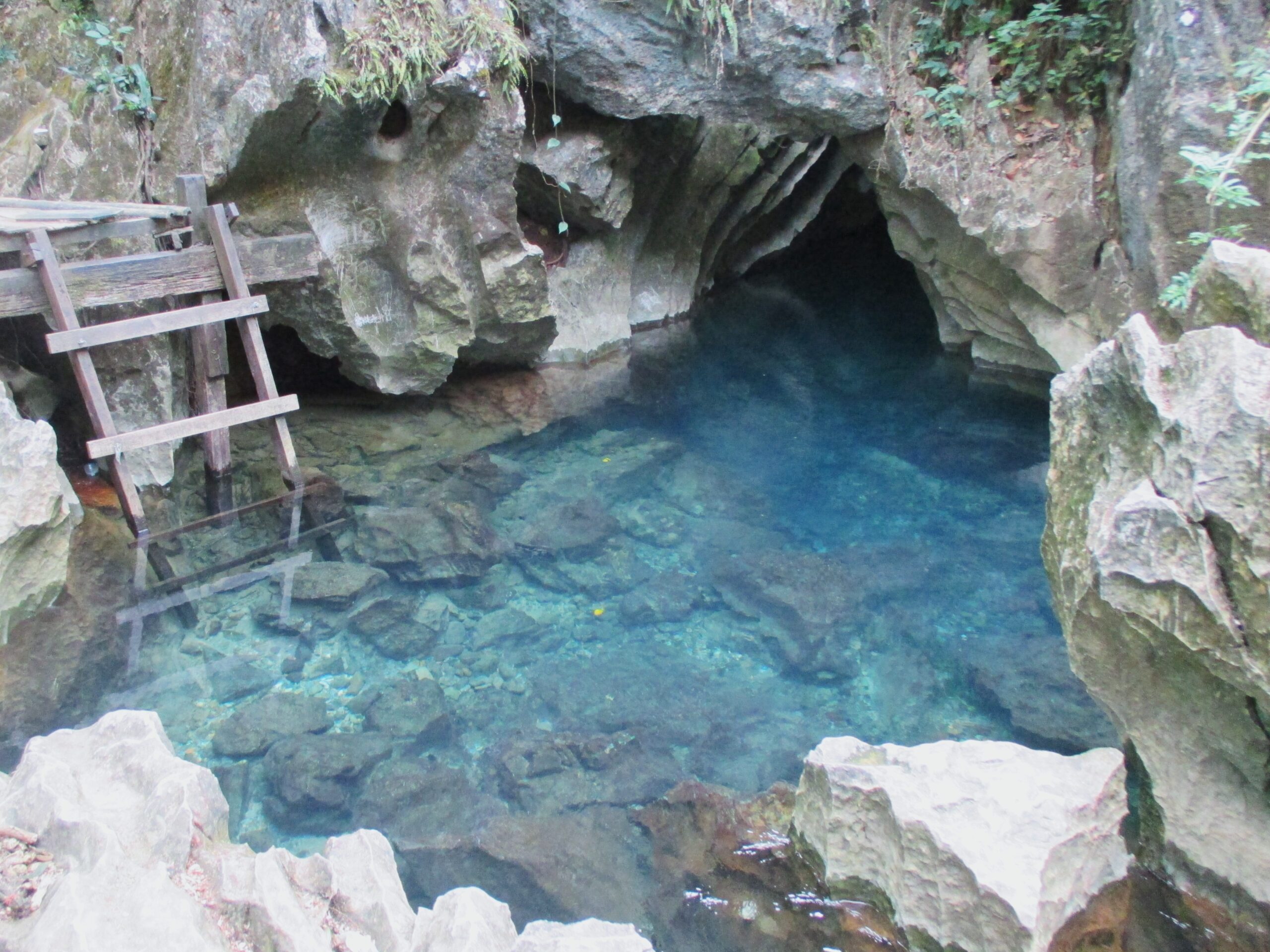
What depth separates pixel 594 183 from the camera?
875 cm

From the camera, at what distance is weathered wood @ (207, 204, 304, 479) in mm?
5703

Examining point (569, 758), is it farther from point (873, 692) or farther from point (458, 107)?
point (458, 107)

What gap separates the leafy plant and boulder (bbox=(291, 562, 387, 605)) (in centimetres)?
485

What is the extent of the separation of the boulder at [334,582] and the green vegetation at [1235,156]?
15.9 ft

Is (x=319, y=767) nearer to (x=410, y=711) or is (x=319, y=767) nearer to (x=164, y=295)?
(x=410, y=711)

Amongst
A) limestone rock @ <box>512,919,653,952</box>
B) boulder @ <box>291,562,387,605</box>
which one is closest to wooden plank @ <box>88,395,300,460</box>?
boulder @ <box>291,562,387,605</box>

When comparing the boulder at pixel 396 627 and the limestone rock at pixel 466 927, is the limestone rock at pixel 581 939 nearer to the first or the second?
the limestone rock at pixel 466 927

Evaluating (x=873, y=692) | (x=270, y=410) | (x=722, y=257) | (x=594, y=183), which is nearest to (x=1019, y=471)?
(x=873, y=692)

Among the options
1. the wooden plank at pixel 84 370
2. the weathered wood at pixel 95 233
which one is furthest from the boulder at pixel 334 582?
the weathered wood at pixel 95 233

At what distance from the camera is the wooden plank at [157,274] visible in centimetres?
513

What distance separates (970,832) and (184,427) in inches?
198

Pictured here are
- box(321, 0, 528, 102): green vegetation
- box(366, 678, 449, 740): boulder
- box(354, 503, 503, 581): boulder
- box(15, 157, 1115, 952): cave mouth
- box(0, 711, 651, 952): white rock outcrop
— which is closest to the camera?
box(0, 711, 651, 952): white rock outcrop

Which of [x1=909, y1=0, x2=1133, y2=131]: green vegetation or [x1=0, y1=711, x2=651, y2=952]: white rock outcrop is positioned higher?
[x1=909, y1=0, x2=1133, y2=131]: green vegetation

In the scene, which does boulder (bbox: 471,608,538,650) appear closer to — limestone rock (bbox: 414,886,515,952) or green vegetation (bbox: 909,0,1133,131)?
limestone rock (bbox: 414,886,515,952)
